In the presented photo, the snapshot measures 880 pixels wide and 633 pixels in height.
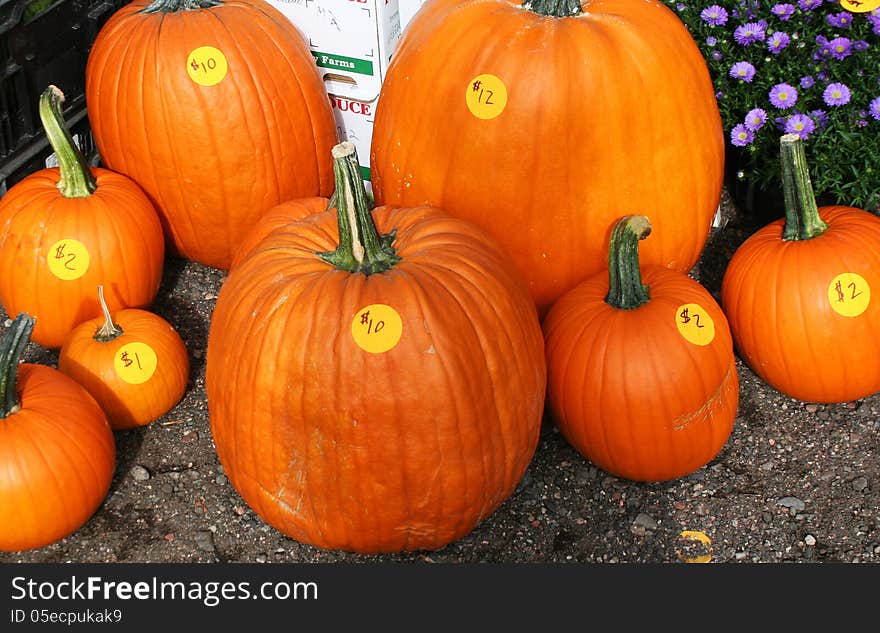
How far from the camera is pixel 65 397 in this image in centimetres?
306

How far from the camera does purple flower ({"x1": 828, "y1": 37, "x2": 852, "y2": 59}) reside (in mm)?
3633

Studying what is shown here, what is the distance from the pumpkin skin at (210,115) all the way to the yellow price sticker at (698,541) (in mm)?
1823

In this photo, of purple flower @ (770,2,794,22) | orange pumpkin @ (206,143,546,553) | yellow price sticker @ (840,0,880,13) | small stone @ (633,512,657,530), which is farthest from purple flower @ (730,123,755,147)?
small stone @ (633,512,657,530)

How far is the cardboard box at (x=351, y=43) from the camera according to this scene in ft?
12.8

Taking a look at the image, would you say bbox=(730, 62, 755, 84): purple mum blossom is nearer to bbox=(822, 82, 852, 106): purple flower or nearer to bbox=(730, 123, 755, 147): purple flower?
bbox=(730, 123, 755, 147): purple flower

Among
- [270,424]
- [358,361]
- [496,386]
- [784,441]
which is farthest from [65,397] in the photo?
[784,441]

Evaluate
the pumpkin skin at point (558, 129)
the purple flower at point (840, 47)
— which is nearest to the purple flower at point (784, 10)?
the purple flower at point (840, 47)

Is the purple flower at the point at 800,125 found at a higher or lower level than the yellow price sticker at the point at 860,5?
lower

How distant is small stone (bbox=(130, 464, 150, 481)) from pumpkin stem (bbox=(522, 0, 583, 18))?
1.82m

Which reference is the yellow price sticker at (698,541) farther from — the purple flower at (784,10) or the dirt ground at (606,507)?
the purple flower at (784,10)

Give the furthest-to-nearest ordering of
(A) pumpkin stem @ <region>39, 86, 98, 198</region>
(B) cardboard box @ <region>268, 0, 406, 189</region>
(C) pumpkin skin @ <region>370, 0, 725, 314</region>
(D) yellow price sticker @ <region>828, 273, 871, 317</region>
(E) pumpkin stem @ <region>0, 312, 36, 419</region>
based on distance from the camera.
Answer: (B) cardboard box @ <region>268, 0, 406, 189</region> → (A) pumpkin stem @ <region>39, 86, 98, 198</region> → (D) yellow price sticker @ <region>828, 273, 871, 317</region> → (C) pumpkin skin @ <region>370, 0, 725, 314</region> → (E) pumpkin stem @ <region>0, 312, 36, 419</region>

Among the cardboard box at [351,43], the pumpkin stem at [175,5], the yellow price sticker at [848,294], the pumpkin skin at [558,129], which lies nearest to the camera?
the pumpkin skin at [558,129]

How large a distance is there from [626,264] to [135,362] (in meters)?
1.52

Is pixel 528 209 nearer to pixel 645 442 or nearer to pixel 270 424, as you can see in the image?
pixel 645 442
